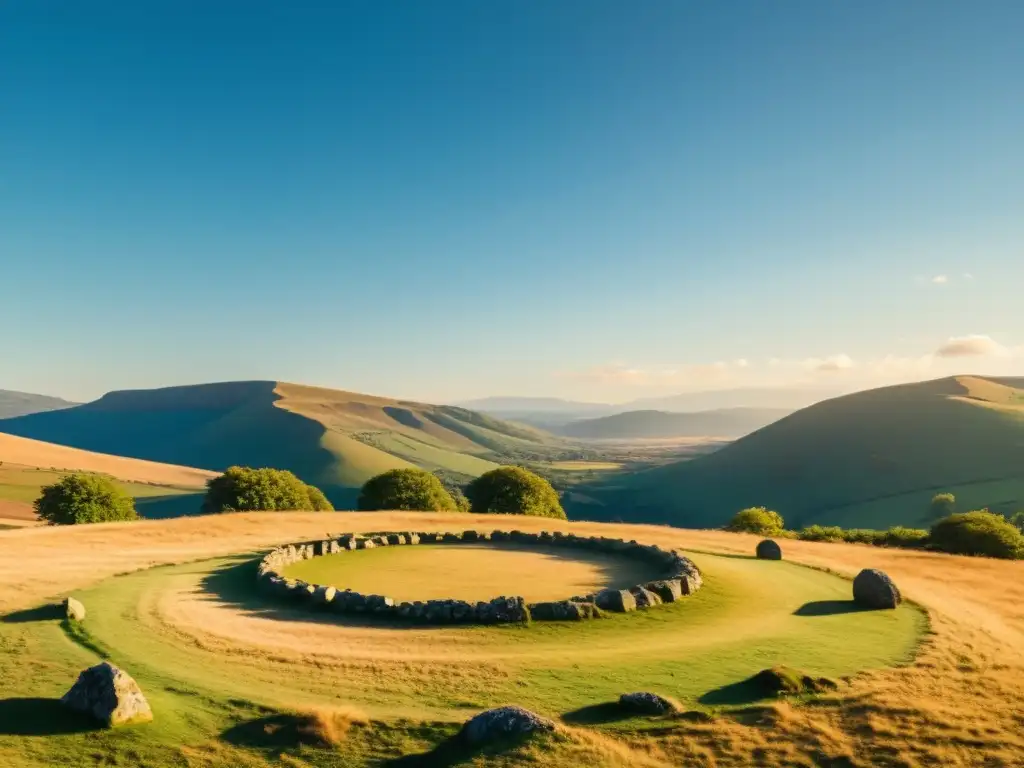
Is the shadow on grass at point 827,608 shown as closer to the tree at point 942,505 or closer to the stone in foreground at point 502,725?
the stone in foreground at point 502,725

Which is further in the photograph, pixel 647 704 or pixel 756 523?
pixel 756 523

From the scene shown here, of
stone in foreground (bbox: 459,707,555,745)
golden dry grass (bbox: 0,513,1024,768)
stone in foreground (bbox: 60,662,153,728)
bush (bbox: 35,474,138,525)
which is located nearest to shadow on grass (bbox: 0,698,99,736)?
stone in foreground (bbox: 60,662,153,728)

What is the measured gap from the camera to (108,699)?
44.0 feet

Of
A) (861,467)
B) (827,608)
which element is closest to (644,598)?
(827,608)

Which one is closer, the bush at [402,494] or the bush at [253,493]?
the bush at [253,493]

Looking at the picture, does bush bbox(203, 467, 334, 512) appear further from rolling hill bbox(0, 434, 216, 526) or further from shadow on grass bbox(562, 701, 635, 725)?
rolling hill bbox(0, 434, 216, 526)

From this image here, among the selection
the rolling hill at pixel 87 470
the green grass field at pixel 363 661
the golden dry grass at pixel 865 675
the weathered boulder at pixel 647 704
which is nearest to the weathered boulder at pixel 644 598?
the green grass field at pixel 363 661

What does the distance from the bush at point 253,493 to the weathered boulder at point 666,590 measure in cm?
4474

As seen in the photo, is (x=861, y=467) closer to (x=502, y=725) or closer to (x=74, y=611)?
(x=502, y=725)

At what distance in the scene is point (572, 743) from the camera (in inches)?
522

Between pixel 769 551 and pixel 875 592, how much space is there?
13.3 m

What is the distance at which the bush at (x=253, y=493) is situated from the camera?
5900cm

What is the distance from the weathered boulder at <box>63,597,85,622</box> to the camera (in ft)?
68.2

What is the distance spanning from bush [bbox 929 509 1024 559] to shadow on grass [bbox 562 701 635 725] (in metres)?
46.9
